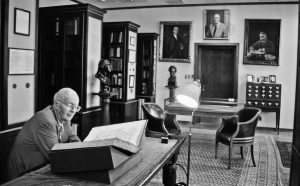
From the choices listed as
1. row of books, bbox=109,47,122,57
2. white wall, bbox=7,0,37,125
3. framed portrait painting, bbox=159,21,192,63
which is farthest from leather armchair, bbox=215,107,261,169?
framed portrait painting, bbox=159,21,192,63

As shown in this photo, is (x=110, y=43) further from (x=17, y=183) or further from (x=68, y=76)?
(x=17, y=183)

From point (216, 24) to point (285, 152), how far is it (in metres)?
4.38

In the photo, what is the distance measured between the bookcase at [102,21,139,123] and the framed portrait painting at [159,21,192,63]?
171cm

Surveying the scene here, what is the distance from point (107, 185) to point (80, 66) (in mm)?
5050

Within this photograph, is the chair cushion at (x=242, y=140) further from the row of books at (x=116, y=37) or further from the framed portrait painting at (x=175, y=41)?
the framed portrait painting at (x=175, y=41)

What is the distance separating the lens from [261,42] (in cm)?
926

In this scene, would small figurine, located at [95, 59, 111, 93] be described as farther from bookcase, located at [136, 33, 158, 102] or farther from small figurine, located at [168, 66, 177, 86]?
small figurine, located at [168, 66, 177, 86]

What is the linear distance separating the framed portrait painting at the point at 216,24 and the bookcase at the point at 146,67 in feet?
4.93

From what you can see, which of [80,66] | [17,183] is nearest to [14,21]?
[80,66]

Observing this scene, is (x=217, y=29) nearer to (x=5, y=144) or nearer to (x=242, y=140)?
(x=242, y=140)

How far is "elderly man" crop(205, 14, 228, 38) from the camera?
31.3 ft

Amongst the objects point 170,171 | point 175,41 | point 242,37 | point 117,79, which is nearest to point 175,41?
point 175,41

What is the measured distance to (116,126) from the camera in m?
2.47

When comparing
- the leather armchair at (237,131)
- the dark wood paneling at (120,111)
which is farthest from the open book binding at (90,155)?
the dark wood paneling at (120,111)
